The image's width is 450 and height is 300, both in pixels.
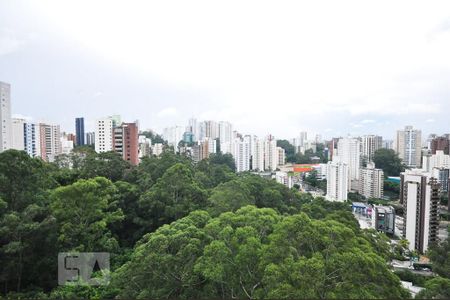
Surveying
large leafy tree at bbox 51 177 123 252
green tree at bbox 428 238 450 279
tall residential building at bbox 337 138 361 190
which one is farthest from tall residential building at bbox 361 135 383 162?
large leafy tree at bbox 51 177 123 252

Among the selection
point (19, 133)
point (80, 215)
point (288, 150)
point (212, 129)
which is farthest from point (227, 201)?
point (288, 150)

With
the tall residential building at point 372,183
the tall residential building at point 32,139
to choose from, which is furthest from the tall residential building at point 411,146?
the tall residential building at point 32,139

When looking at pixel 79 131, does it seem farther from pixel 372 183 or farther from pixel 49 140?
pixel 372 183

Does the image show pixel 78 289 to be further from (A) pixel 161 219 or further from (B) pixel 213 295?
(A) pixel 161 219

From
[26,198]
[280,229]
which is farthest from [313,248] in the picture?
[26,198]

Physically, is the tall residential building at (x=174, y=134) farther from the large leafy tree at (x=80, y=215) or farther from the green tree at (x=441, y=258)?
the large leafy tree at (x=80, y=215)

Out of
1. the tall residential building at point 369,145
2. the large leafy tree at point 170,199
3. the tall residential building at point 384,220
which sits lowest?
→ the tall residential building at point 384,220
